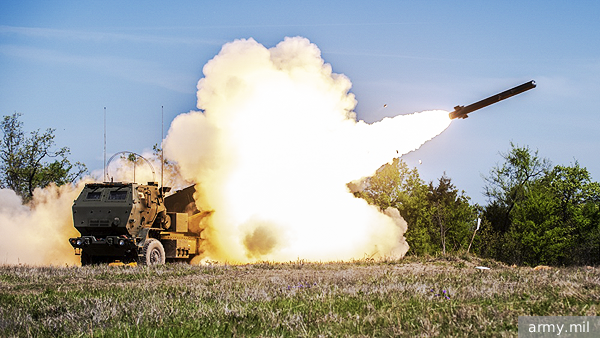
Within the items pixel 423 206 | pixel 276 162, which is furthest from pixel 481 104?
pixel 423 206

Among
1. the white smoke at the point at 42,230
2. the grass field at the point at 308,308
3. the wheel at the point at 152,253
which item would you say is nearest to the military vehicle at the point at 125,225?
the wheel at the point at 152,253

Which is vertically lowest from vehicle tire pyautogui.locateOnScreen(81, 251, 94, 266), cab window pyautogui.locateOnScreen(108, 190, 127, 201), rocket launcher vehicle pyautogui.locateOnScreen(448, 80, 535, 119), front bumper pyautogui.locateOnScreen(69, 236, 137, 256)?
vehicle tire pyautogui.locateOnScreen(81, 251, 94, 266)

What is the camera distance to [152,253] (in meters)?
26.7

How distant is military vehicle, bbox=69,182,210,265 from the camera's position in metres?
26.1

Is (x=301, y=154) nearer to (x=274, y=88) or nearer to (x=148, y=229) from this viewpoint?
(x=274, y=88)

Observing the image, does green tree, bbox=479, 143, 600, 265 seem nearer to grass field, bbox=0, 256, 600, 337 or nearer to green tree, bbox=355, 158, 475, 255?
green tree, bbox=355, 158, 475, 255

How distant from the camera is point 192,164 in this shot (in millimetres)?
30891

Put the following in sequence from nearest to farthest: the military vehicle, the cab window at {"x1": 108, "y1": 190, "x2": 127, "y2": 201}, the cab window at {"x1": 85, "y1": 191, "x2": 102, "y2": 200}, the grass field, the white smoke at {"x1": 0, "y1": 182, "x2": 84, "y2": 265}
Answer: the grass field, the military vehicle, the cab window at {"x1": 108, "y1": 190, "x2": 127, "y2": 201}, the cab window at {"x1": 85, "y1": 191, "x2": 102, "y2": 200}, the white smoke at {"x1": 0, "y1": 182, "x2": 84, "y2": 265}

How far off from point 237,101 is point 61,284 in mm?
14941

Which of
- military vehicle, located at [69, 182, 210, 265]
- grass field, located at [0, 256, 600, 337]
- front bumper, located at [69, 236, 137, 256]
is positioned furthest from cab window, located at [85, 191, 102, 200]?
grass field, located at [0, 256, 600, 337]

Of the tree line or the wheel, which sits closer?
the wheel

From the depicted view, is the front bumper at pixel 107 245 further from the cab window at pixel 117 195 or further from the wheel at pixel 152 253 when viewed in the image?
the cab window at pixel 117 195

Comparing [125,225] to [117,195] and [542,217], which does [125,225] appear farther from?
[542,217]

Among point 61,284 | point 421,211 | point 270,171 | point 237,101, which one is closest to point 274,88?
point 237,101
